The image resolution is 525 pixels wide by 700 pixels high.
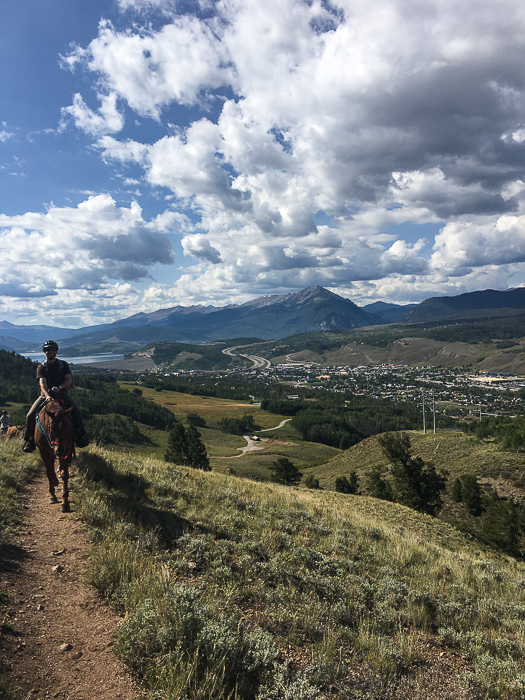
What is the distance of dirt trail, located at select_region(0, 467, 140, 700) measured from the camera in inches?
139

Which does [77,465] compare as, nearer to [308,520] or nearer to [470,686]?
[308,520]

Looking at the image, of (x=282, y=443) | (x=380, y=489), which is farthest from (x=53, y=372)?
(x=282, y=443)

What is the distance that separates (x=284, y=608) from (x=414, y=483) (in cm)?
3368

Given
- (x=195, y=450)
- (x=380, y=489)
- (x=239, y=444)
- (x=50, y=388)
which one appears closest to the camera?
(x=50, y=388)

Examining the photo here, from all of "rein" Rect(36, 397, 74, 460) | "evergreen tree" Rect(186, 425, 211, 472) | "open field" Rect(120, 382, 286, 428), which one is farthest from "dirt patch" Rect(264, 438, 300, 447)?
"rein" Rect(36, 397, 74, 460)

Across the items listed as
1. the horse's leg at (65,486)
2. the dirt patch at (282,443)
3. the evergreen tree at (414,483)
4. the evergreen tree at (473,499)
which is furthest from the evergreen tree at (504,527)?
the dirt patch at (282,443)

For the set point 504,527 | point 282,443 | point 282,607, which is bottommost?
point 282,443

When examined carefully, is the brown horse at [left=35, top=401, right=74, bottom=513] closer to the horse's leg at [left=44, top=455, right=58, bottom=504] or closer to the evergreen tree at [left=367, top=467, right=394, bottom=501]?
the horse's leg at [left=44, top=455, right=58, bottom=504]

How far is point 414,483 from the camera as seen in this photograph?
34.2m

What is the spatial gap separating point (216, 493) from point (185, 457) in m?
42.2

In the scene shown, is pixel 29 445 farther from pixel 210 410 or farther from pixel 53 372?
pixel 210 410

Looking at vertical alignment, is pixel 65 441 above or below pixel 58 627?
above

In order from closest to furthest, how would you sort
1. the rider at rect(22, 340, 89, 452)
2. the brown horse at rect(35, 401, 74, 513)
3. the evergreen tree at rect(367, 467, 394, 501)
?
the brown horse at rect(35, 401, 74, 513), the rider at rect(22, 340, 89, 452), the evergreen tree at rect(367, 467, 394, 501)

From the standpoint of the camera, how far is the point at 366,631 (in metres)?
5.15
